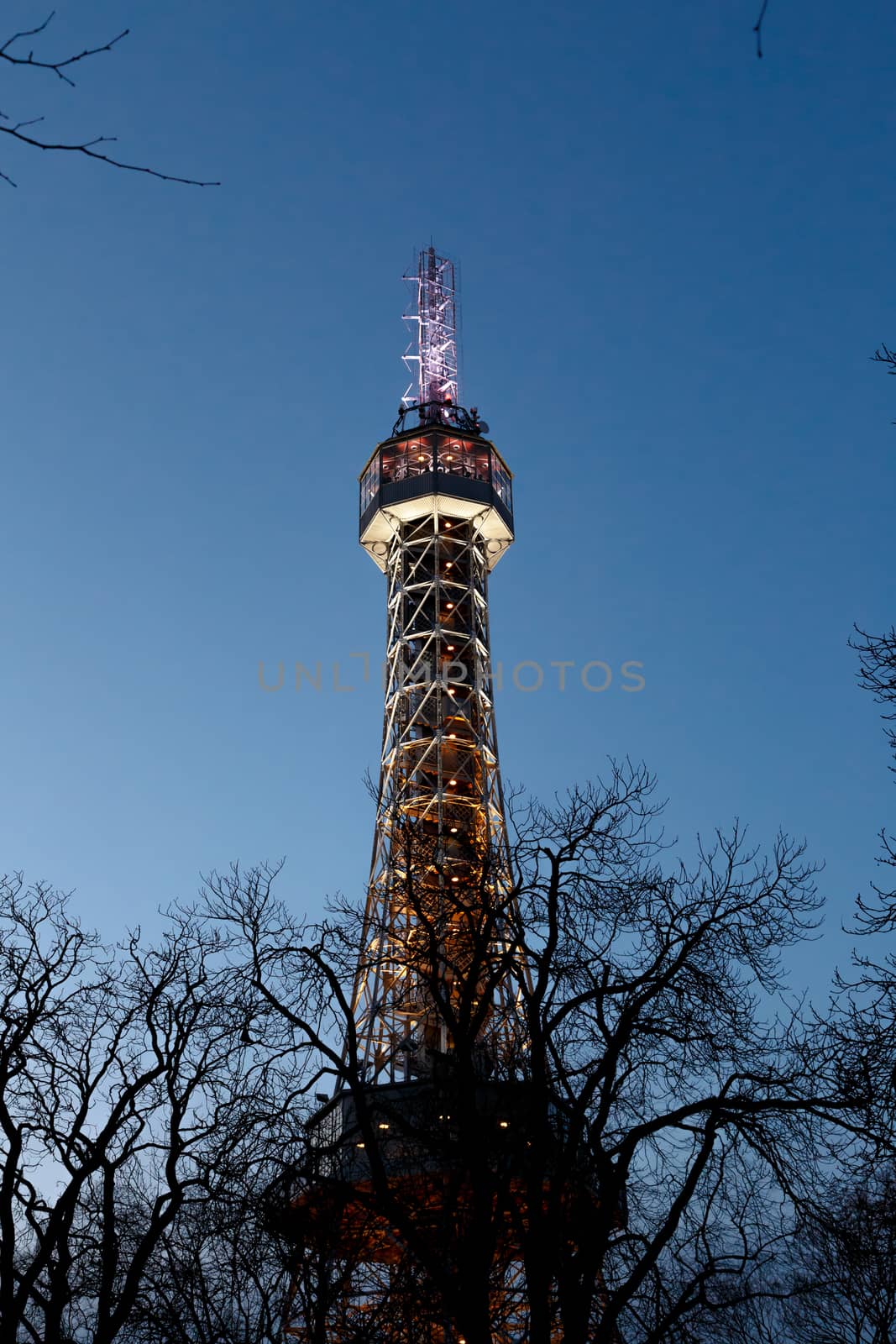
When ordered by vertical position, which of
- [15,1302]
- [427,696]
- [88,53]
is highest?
[427,696]

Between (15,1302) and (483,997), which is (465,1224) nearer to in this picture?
(483,997)

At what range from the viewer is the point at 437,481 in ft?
199

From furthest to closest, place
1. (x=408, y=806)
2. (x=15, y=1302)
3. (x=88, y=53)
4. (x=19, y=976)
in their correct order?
(x=408, y=806) → (x=19, y=976) → (x=15, y=1302) → (x=88, y=53)

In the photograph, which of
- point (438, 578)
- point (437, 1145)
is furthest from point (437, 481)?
point (437, 1145)

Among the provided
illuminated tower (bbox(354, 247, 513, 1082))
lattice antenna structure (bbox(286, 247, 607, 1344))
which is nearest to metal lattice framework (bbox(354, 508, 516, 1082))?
illuminated tower (bbox(354, 247, 513, 1082))

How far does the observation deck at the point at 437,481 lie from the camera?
60.9 metres

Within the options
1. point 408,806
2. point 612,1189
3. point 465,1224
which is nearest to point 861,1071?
point 612,1189

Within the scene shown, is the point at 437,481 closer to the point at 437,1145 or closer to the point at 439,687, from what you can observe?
the point at 439,687

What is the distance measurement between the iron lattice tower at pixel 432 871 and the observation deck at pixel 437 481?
88mm

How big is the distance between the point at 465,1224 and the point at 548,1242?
2.44 m

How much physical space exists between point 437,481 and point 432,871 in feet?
148

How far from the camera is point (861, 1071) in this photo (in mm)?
11523

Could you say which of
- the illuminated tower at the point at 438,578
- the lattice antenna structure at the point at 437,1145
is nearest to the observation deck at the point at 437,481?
the illuminated tower at the point at 438,578

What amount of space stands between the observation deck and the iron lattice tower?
0.29 ft
